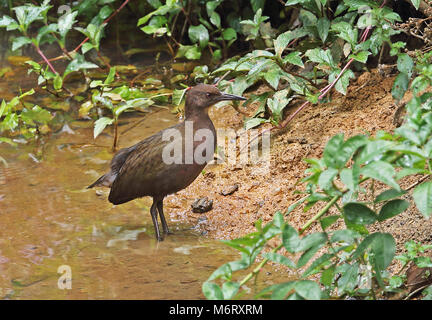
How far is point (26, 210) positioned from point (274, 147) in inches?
88.2

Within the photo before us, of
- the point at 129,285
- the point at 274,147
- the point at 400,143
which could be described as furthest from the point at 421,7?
the point at 129,285

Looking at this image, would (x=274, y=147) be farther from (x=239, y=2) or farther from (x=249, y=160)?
(x=239, y=2)

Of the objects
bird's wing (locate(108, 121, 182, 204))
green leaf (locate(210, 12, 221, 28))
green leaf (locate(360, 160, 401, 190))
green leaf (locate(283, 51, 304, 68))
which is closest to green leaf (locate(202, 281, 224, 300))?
green leaf (locate(360, 160, 401, 190))

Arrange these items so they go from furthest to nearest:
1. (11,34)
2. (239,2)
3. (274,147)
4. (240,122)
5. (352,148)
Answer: (11,34)
(239,2)
(240,122)
(274,147)
(352,148)

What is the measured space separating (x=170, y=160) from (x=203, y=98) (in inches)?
25.8

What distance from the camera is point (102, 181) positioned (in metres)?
5.79

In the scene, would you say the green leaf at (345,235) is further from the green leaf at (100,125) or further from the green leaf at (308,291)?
the green leaf at (100,125)

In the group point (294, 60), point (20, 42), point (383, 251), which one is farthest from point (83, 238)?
point (20, 42)

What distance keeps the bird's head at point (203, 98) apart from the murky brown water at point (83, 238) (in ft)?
3.19

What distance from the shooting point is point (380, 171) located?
3.11 meters

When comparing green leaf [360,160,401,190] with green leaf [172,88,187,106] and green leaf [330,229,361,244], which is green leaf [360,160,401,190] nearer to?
green leaf [330,229,361,244]

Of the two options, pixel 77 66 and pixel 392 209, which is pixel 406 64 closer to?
pixel 392 209

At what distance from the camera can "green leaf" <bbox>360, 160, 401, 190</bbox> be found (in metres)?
3.06

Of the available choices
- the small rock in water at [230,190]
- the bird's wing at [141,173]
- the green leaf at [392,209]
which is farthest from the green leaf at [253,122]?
the green leaf at [392,209]
